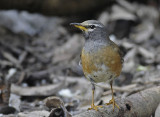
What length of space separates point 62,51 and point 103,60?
379 cm

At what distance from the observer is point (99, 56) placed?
424 cm

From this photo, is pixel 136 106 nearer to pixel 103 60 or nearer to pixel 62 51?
pixel 103 60

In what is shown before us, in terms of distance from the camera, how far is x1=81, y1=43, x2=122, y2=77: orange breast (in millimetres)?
4219

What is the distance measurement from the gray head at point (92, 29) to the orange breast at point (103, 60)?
0.25 m

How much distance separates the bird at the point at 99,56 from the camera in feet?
13.9

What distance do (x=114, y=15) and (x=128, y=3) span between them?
3.10 ft

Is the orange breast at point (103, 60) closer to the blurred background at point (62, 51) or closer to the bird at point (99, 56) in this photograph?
the bird at point (99, 56)

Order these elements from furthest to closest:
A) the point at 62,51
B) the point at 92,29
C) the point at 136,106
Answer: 1. the point at 62,51
2. the point at 92,29
3. the point at 136,106

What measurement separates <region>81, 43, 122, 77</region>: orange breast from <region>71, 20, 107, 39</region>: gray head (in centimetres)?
25

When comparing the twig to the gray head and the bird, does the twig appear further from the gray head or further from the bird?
the gray head

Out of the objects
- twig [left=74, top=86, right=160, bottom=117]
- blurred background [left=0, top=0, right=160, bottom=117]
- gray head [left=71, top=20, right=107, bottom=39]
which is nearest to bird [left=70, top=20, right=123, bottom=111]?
→ gray head [left=71, top=20, right=107, bottom=39]

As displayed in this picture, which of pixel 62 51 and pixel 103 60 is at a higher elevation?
pixel 62 51

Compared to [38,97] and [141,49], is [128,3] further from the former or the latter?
[38,97]

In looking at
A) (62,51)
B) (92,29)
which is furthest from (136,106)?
(62,51)
